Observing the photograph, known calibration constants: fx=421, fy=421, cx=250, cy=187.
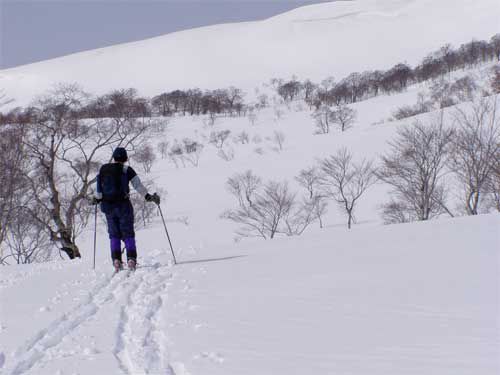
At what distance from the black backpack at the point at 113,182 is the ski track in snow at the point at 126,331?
80.0 inches

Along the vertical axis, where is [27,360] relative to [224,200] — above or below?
above

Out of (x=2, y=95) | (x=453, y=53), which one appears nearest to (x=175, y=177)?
(x=2, y=95)

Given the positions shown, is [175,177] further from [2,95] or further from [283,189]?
[2,95]

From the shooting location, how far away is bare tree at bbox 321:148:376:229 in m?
42.0

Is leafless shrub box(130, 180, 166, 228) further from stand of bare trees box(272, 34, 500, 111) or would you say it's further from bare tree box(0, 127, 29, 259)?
stand of bare trees box(272, 34, 500, 111)

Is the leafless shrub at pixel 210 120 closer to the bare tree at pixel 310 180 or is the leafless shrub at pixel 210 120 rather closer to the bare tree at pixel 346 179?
the bare tree at pixel 310 180

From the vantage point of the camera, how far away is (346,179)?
142ft

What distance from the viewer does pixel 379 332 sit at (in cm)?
318

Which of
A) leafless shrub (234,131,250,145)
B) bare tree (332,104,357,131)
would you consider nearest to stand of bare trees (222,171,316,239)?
leafless shrub (234,131,250,145)

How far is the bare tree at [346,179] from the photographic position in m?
42.0

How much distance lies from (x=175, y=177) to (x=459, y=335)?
2123 inches

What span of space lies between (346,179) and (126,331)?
4147 centimetres

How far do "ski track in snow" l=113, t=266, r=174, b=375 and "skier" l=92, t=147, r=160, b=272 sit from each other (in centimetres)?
208

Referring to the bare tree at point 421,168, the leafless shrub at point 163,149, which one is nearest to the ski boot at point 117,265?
the bare tree at point 421,168
